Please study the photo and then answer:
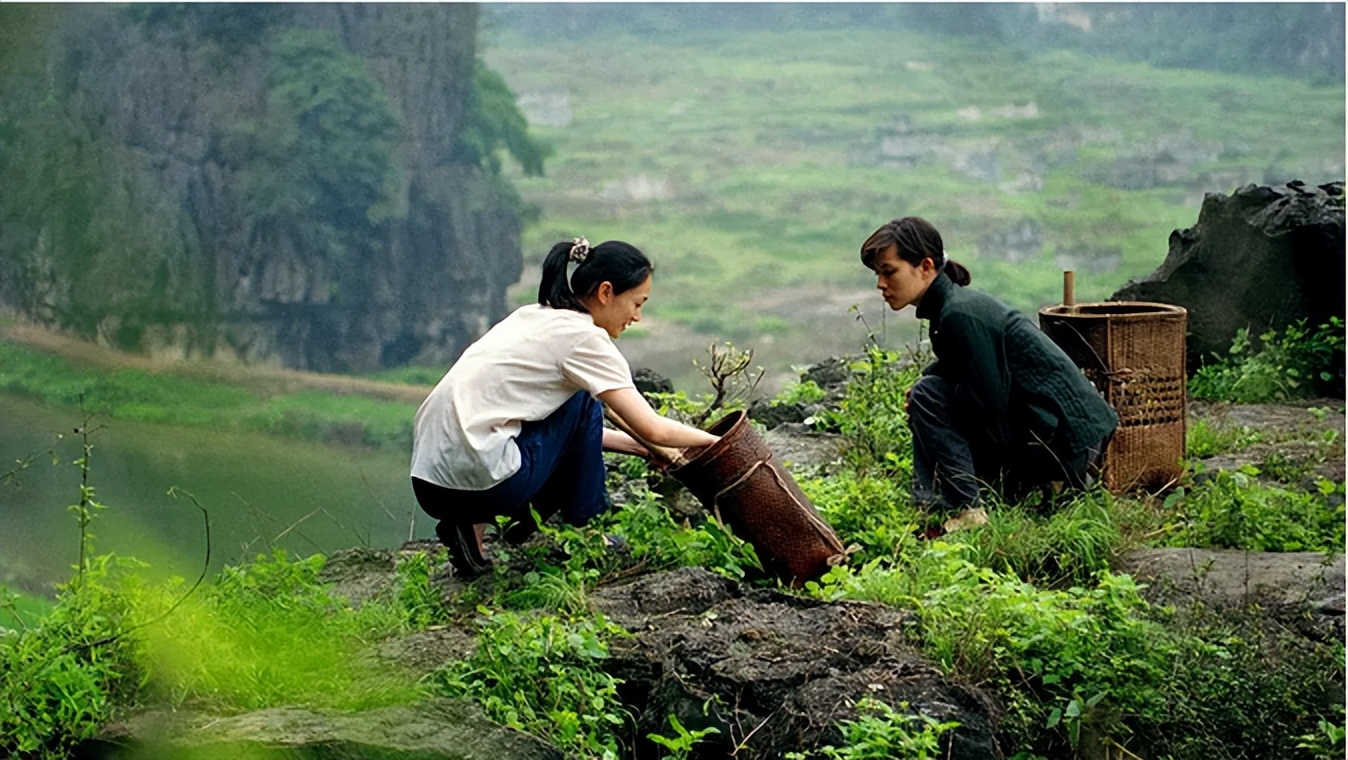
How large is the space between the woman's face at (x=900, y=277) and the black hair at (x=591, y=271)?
1.10 meters

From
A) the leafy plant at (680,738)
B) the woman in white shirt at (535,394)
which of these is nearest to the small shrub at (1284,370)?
the woman in white shirt at (535,394)

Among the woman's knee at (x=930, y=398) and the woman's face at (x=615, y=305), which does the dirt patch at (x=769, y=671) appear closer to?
the woman's face at (x=615, y=305)

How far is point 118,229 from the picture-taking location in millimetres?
9281

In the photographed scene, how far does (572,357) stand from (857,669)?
1.33m

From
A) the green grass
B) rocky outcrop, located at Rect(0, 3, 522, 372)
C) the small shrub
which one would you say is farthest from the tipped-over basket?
rocky outcrop, located at Rect(0, 3, 522, 372)

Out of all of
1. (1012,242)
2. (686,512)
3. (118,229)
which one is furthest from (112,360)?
(1012,242)

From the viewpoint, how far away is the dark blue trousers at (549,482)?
4.75 meters

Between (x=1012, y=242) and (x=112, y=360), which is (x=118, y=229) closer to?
(x=112, y=360)

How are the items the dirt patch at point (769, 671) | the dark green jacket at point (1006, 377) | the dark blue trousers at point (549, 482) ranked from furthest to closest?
the dark green jacket at point (1006, 377) < the dark blue trousers at point (549, 482) < the dirt patch at point (769, 671)

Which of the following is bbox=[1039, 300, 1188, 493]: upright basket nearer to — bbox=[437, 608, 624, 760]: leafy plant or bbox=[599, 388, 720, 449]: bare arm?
bbox=[599, 388, 720, 449]: bare arm

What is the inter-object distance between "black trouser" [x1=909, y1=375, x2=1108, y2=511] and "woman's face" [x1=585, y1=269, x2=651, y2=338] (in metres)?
1.50

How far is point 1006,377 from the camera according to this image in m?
5.66

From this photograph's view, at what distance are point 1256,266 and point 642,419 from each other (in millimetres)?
5677

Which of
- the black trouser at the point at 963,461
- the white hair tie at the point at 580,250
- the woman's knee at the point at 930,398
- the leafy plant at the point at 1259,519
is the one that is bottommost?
the leafy plant at the point at 1259,519
